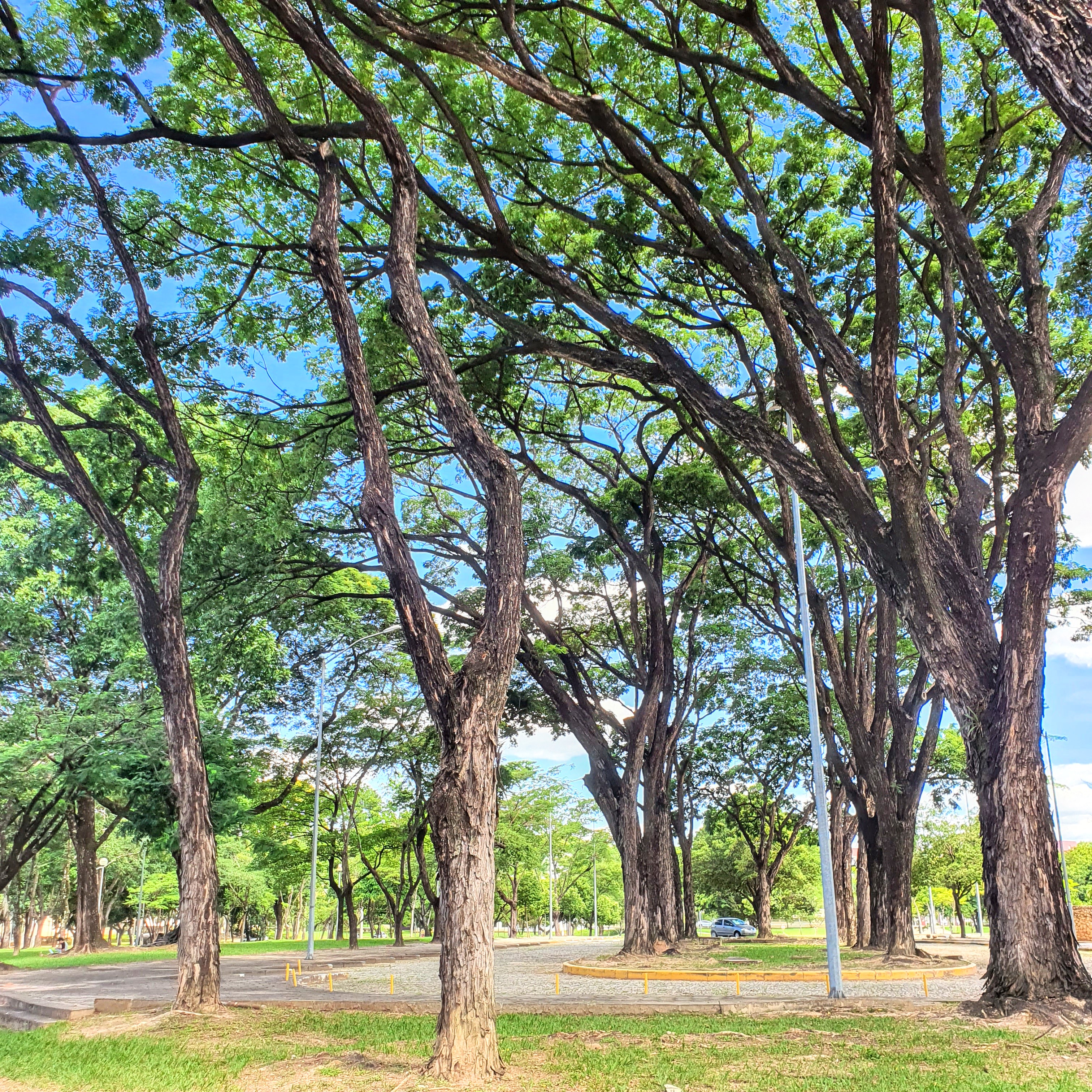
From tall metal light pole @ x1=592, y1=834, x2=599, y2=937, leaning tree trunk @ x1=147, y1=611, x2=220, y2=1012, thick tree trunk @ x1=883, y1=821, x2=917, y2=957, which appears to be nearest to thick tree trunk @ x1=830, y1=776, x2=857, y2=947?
thick tree trunk @ x1=883, y1=821, x2=917, y2=957

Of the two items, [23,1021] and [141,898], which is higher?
[23,1021]

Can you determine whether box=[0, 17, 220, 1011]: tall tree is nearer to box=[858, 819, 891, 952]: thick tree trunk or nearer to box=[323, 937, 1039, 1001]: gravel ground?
box=[323, 937, 1039, 1001]: gravel ground

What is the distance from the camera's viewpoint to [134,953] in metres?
32.2

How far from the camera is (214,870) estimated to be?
1063cm

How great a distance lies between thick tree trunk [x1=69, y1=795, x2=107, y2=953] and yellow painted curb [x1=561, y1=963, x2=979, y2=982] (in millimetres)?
20781

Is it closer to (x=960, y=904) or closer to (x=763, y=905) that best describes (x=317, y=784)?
(x=763, y=905)

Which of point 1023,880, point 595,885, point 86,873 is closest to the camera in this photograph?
point 1023,880

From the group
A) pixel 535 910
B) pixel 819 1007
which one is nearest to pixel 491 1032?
pixel 819 1007

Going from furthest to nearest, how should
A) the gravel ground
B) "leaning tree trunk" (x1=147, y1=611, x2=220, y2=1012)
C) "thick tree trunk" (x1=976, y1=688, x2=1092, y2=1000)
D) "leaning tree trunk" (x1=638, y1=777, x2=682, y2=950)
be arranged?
"leaning tree trunk" (x1=638, y1=777, x2=682, y2=950), the gravel ground, "leaning tree trunk" (x1=147, y1=611, x2=220, y2=1012), "thick tree trunk" (x1=976, y1=688, x2=1092, y2=1000)

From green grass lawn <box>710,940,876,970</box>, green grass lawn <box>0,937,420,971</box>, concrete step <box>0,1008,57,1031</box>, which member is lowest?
green grass lawn <box>0,937,420,971</box>

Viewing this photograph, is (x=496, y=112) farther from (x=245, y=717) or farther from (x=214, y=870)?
(x=245, y=717)

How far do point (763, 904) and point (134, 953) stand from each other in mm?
25097

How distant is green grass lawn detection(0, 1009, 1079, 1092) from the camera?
→ 19.6 ft

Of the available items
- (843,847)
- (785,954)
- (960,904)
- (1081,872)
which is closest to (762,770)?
(843,847)
